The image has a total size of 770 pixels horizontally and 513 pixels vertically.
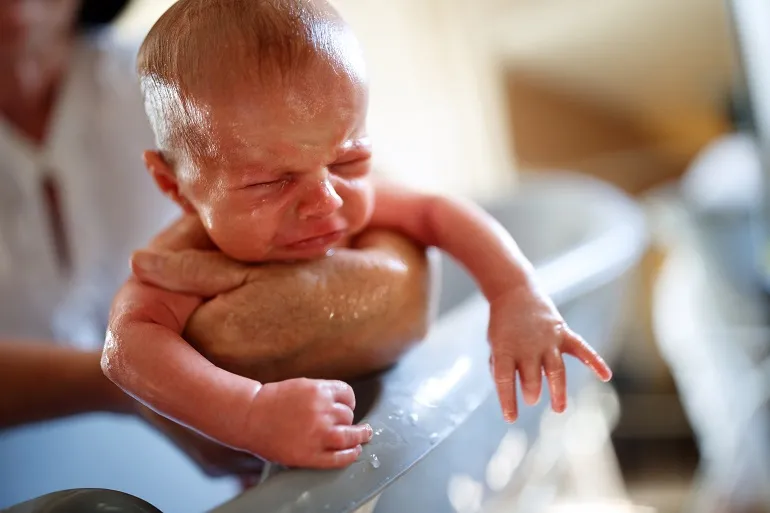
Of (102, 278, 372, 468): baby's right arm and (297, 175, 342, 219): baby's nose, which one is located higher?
(297, 175, 342, 219): baby's nose

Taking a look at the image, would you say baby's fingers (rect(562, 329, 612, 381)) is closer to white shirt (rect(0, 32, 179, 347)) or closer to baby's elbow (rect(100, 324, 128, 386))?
baby's elbow (rect(100, 324, 128, 386))

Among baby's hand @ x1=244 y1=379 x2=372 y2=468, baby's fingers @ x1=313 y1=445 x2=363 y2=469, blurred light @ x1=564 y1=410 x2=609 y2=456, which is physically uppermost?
baby's hand @ x1=244 y1=379 x2=372 y2=468

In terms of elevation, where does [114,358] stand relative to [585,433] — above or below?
above

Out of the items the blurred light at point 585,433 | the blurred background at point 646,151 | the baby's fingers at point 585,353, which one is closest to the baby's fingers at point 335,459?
the baby's fingers at point 585,353

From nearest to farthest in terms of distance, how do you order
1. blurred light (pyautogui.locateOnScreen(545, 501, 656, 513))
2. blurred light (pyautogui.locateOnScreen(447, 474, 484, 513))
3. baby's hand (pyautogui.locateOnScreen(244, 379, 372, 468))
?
baby's hand (pyautogui.locateOnScreen(244, 379, 372, 468))
blurred light (pyautogui.locateOnScreen(447, 474, 484, 513))
blurred light (pyautogui.locateOnScreen(545, 501, 656, 513))

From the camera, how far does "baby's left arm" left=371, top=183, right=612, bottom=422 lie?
0.30 m

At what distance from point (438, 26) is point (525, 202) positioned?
2.10 feet

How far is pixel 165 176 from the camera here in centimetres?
30

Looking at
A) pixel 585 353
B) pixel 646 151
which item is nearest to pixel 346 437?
pixel 585 353

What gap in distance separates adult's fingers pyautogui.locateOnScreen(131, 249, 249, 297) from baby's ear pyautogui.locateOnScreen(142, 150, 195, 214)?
0.02 meters

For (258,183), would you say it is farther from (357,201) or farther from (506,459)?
(506,459)

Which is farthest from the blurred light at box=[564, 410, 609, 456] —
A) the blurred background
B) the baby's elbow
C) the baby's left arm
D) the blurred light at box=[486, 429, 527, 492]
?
the baby's elbow

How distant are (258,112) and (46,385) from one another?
0.78 feet

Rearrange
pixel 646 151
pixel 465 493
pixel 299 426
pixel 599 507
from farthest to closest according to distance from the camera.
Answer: pixel 646 151, pixel 599 507, pixel 465 493, pixel 299 426
